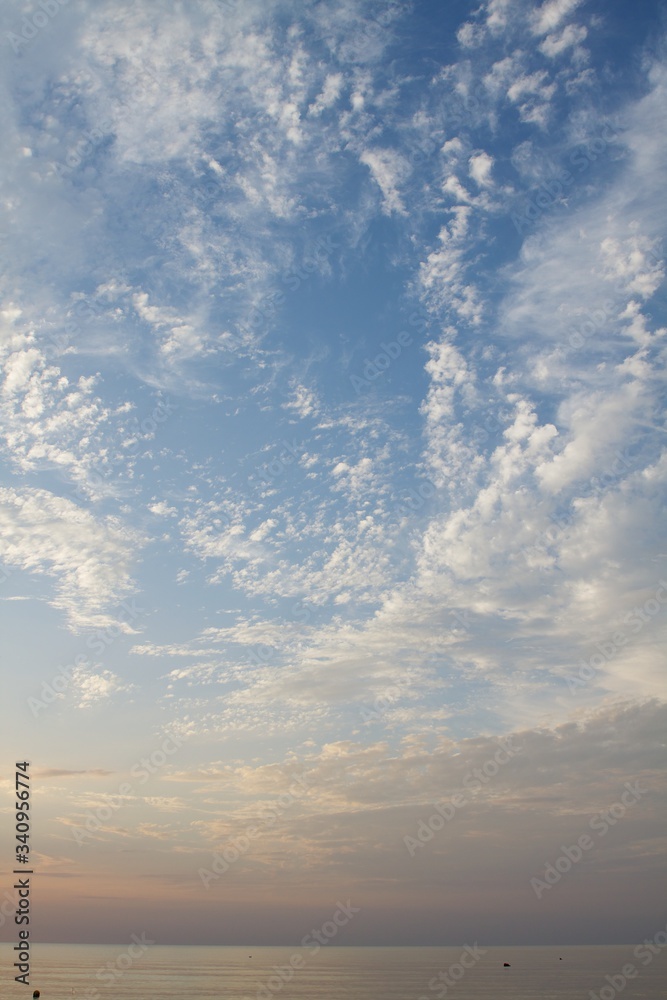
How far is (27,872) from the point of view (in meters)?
47.3

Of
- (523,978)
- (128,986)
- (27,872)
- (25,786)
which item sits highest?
(25,786)

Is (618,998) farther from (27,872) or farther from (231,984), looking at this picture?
(27,872)

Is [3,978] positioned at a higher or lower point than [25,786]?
lower

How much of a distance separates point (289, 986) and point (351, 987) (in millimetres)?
13612

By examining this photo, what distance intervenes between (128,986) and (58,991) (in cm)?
2045

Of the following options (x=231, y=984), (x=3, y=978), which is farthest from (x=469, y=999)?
(x=3, y=978)

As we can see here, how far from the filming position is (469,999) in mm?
118438

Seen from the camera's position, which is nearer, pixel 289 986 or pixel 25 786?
pixel 25 786

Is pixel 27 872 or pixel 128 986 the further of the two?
pixel 128 986

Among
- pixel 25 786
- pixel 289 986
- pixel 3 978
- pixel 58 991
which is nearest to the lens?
pixel 25 786

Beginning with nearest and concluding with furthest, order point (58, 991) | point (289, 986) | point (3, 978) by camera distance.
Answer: point (58, 991) < point (289, 986) < point (3, 978)

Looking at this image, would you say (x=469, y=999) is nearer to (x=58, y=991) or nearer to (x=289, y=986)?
(x=289, y=986)

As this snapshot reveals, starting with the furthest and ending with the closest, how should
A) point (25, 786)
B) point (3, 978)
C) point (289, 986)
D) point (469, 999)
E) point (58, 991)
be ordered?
point (3, 978), point (289, 986), point (58, 991), point (469, 999), point (25, 786)

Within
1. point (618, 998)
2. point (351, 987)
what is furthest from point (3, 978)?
point (618, 998)
